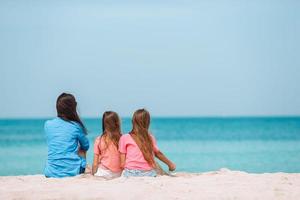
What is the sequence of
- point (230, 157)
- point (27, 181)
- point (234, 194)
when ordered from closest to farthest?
point (234, 194), point (27, 181), point (230, 157)

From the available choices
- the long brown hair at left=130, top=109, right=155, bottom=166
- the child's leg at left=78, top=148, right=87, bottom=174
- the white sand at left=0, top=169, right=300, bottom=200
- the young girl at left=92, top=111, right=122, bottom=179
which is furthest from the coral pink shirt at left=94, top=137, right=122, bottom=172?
the white sand at left=0, top=169, right=300, bottom=200

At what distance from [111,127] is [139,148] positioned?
1.59ft

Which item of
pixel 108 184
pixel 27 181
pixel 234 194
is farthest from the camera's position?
pixel 27 181

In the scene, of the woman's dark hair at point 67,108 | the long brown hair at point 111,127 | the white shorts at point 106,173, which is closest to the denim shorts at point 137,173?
the white shorts at point 106,173

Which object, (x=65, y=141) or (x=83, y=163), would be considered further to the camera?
Answer: (x=83, y=163)

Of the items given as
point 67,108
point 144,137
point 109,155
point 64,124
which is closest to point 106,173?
point 109,155

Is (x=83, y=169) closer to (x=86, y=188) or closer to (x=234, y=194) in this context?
(x=86, y=188)

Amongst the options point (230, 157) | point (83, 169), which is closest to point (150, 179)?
point (83, 169)

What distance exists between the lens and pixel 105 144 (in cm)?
1106

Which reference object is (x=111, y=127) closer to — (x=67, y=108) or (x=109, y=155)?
(x=109, y=155)

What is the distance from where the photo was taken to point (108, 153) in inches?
435

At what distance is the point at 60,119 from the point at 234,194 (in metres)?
2.79

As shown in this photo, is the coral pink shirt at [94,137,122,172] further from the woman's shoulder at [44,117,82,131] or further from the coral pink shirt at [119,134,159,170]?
the woman's shoulder at [44,117,82,131]

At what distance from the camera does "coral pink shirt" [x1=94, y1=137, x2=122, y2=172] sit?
435 inches
